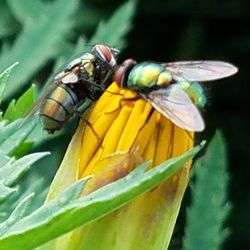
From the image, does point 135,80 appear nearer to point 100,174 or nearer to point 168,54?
point 100,174

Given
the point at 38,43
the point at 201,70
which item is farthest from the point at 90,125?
the point at 38,43

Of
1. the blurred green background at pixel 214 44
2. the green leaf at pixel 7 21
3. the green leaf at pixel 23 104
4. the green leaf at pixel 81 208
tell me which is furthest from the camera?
the blurred green background at pixel 214 44

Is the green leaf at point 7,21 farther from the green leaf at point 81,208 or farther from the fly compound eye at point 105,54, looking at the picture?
the green leaf at point 81,208

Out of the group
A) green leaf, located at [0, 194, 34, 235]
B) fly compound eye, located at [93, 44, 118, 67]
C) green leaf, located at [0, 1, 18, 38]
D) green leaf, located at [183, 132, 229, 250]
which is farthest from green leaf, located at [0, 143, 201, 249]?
green leaf, located at [0, 1, 18, 38]

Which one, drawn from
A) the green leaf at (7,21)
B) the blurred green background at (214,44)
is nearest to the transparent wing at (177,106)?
the green leaf at (7,21)

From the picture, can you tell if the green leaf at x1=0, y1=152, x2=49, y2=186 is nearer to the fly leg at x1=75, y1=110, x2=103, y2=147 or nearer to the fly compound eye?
the fly leg at x1=75, y1=110, x2=103, y2=147

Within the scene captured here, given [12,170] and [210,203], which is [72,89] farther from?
[210,203]

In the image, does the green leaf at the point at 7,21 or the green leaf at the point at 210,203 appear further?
the green leaf at the point at 7,21
